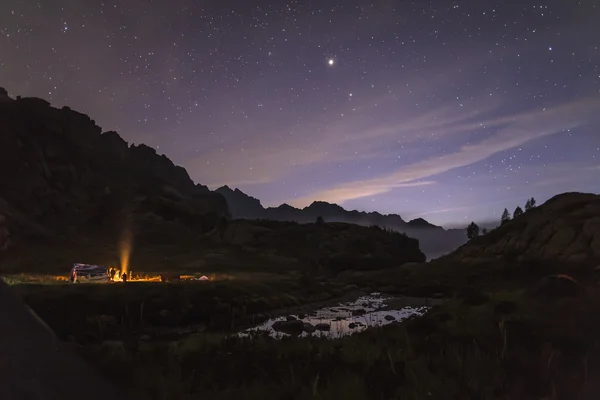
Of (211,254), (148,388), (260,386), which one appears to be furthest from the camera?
(211,254)

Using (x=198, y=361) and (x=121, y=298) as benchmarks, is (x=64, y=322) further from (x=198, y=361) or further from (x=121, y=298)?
(x=198, y=361)

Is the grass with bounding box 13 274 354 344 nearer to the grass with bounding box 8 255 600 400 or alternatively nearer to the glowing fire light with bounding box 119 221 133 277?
the grass with bounding box 8 255 600 400

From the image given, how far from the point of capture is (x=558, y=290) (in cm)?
2070

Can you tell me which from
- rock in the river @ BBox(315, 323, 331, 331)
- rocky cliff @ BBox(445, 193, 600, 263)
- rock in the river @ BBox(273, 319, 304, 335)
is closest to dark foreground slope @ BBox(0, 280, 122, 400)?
rock in the river @ BBox(273, 319, 304, 335)

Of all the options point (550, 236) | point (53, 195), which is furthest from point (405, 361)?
point (53, 195)

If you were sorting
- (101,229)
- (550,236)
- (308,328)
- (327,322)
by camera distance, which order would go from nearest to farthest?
1. (308,328)
2. (327,322)
3. (550,236)
4. (101,229)

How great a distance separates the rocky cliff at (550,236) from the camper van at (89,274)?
7422cm

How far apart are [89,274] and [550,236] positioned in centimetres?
8563

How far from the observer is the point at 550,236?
93188 mm

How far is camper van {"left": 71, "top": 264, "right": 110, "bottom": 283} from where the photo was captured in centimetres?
5306

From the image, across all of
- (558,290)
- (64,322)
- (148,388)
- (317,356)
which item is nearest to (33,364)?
(148,388)

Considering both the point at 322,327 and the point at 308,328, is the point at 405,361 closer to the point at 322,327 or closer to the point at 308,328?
the point at 308,328

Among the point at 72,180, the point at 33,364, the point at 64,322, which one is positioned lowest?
the point at 64,322

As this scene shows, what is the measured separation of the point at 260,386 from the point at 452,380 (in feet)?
11.7
